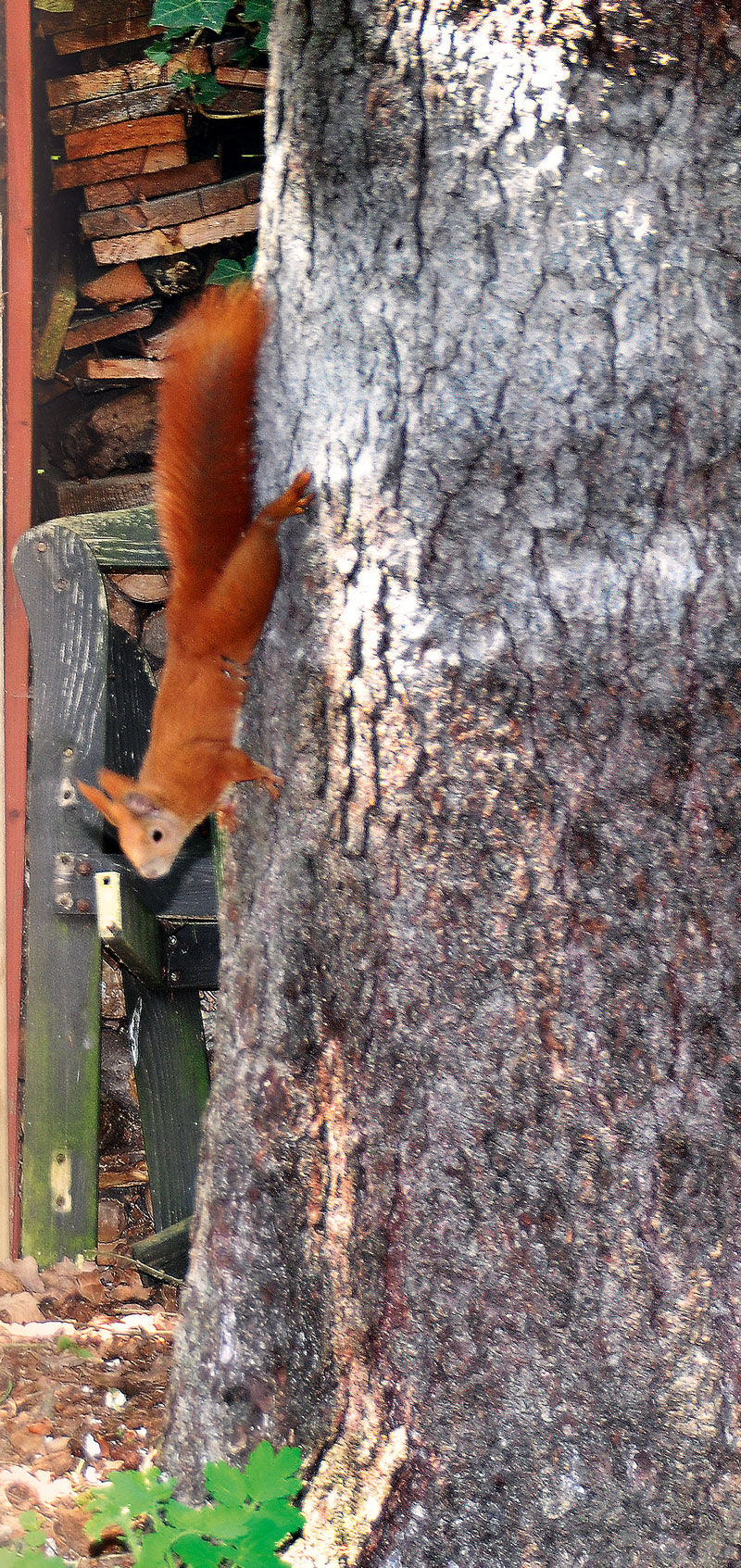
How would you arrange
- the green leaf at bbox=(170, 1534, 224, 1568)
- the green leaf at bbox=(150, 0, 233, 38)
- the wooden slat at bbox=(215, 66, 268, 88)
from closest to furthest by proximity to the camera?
the green leaf at bbox=(170, 1534, 224, 1568) → the green leaf at bbox=(150, 0, 233, 38) → the wooden slat at bbox=(215, 66, 268, 88)

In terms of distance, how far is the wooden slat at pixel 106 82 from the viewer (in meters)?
2.55

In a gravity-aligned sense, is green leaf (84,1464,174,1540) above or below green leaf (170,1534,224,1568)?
below

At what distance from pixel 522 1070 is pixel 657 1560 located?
1.45 ft

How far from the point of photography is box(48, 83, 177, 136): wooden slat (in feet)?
8.38

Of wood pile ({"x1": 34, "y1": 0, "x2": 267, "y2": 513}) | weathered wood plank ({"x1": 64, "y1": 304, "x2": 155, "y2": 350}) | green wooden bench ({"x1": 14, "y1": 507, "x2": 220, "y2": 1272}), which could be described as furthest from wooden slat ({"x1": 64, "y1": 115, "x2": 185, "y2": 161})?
green wooden bench ({"x1": 14, "y1": 507, "x2": 220, "y2": 1272})

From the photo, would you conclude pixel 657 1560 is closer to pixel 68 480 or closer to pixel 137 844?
pixel 137 844

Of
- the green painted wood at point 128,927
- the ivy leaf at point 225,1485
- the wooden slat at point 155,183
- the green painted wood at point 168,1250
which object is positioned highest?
the wooden slat at point 155,183

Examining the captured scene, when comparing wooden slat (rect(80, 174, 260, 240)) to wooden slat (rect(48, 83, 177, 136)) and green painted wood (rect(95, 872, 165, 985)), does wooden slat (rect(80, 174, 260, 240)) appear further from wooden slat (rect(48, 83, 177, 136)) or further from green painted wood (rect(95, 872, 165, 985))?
green painted wood (rect(95, 872, 165, 985))

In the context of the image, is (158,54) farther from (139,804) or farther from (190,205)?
(139,804)

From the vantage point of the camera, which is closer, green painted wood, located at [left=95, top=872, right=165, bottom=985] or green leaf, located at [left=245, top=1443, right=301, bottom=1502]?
green leaf, located at [left=245, top=1443, right=301, bottom=1502]

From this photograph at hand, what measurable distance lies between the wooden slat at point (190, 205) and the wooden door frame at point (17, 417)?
0.76 ft

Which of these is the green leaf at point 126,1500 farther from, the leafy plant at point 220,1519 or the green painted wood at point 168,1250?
the green painted wood at point 168,1250

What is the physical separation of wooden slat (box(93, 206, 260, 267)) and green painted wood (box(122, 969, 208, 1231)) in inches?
63.4

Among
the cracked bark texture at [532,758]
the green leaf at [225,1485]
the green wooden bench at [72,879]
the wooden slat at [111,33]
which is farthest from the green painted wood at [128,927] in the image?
the wooden slat at [111,33]
